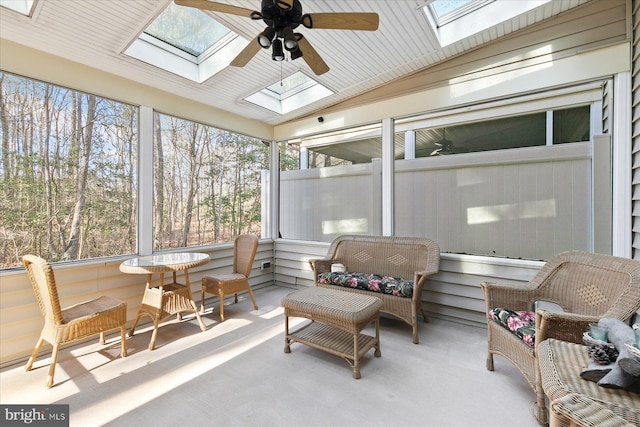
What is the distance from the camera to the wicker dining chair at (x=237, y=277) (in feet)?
11.8

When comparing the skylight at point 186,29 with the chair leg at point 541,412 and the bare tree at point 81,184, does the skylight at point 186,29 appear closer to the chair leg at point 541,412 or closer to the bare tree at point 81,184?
the bare tree at point 81,184

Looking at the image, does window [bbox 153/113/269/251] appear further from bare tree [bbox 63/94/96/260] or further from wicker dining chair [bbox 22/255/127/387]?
wicker dining chair [bbox 22/255/127/387]

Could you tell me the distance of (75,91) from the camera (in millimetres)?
2996

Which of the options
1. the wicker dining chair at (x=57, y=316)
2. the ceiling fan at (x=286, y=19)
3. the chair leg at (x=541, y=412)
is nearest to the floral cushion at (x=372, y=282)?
the chair leg at (x=541, y=412)

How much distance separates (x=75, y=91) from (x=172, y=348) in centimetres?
283

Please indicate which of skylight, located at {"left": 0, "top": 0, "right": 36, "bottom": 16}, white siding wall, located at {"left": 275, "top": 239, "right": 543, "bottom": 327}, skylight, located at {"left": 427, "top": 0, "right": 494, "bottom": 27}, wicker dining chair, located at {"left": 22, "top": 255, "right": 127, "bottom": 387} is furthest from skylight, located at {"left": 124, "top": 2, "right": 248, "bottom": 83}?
white siding wall, located at {"left": 275, "top": 239, "right": 543, "bottom": 327}

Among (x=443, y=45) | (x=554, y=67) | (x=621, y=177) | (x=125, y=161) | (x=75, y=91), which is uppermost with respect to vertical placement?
(x=443, y=45)

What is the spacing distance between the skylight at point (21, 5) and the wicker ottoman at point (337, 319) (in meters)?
3.15

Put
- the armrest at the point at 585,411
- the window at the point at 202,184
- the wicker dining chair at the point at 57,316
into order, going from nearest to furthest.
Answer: the armrest at the point at 585,411, the wicker dining chair at the point at 57,316, the window at the point at 202,184

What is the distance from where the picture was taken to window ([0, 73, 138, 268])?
2.65 metres

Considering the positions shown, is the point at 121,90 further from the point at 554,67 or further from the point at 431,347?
the point at 554,67

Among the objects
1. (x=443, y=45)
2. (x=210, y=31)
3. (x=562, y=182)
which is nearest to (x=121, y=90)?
(x=210, y=31)

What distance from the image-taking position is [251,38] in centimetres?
294

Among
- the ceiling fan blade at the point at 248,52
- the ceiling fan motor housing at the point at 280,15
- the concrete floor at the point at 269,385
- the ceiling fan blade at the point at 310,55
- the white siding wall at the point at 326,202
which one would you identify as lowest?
the concrete floor at the point at 269,385
